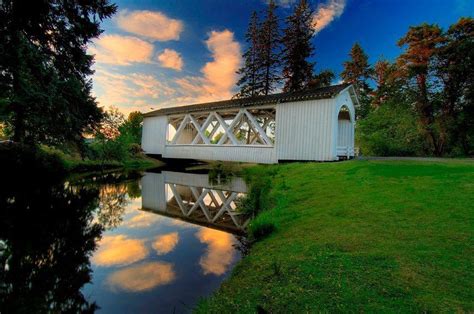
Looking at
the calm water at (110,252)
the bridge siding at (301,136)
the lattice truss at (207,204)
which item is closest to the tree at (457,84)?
the bridge siding at (301,136)

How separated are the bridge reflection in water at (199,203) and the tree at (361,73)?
1113 inches

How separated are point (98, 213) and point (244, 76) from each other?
28.6 meters

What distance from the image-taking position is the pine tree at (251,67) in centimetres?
3228

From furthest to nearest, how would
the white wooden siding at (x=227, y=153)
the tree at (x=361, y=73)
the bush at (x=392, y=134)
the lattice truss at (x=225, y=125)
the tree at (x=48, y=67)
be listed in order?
the tree at (x=361, y=73)
the bush at (x=392, y=134)
the lattice truss at (x=225, y=125)
the white wooden siding at (x=227, y=153)
the tree at (x=48, y=67)

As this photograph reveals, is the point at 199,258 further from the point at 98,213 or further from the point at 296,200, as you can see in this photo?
the point at 98,213

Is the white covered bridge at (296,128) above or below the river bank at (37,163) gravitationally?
above

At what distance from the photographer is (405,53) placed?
23.4 metres

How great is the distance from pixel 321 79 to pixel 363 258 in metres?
31.4

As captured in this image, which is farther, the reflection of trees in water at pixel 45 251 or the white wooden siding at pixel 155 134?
the white wooden siding at pixel 155 134

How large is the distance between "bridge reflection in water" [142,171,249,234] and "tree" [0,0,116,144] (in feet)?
14.8

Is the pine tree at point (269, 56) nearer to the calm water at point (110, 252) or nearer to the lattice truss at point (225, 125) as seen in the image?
the lattice truss at point (225, 125)

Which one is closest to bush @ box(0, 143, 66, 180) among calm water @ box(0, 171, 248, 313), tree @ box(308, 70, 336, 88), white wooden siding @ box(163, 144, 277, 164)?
calm water @ box(0, 171, 248, 313)

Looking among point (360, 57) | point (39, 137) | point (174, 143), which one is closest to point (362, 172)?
point (39, 137)

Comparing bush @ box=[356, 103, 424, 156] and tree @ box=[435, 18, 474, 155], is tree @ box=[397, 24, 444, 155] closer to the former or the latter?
tree @ box=[435, 18, 474, 155]
